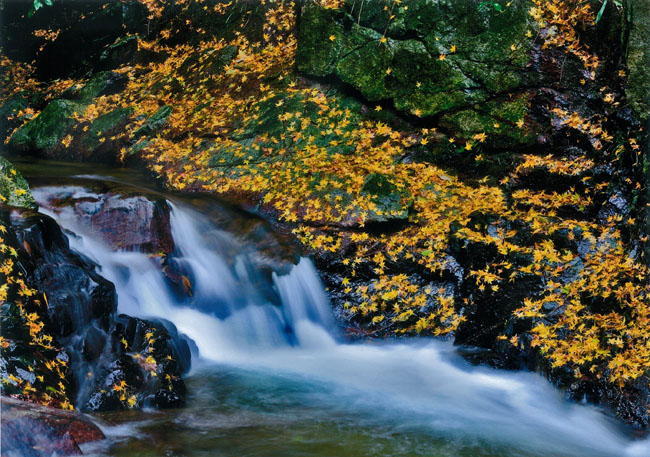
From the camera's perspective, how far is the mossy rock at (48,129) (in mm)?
10172

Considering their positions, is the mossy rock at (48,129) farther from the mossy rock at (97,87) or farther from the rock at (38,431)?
the rock at (38,431)

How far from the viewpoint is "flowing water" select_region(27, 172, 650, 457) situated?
402 cm

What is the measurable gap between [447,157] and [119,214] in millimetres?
4564

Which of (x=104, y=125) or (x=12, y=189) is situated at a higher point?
(x=104, y=125)

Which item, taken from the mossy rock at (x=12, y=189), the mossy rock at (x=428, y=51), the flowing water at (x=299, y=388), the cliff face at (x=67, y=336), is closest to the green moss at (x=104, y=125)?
the flowing water at (x=299, y=388)

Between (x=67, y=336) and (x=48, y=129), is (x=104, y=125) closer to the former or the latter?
(x=48, y=129)

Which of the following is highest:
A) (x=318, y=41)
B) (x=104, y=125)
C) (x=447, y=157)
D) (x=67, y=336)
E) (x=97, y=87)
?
(x=318, y=41)

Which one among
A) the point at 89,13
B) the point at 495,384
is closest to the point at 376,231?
the point at 495,384

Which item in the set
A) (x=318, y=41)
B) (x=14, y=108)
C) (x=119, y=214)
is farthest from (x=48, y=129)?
(x=318, y=41)

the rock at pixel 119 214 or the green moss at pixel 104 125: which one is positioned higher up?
the green moss at pixel 104 125

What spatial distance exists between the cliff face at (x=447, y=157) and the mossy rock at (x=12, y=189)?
2.89m

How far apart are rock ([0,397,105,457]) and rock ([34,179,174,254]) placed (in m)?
3.15

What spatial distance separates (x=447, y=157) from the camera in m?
7.42

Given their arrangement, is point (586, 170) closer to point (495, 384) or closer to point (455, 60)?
point (455, 60)
